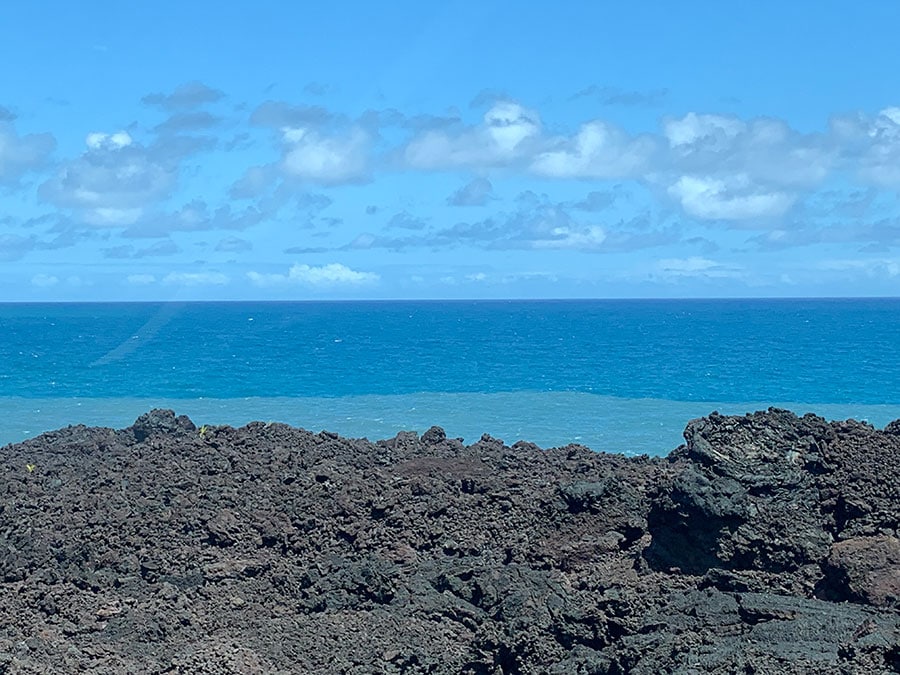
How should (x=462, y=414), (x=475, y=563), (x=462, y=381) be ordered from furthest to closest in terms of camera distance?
(x=462, y=381) → (x=462, y=414) → (x=475, y=563)

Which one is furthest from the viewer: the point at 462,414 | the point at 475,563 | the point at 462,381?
the point at 462,381

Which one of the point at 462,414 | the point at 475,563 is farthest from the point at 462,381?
the point at 475,563

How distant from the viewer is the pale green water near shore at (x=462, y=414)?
3127 centimetres

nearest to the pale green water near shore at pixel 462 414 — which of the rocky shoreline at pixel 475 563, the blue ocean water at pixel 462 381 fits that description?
the blue ocean water at pixel 462 381

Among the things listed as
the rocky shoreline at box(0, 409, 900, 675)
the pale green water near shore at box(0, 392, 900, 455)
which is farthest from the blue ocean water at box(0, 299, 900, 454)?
the rocky shoreline at box(0, 409, 900, 675)

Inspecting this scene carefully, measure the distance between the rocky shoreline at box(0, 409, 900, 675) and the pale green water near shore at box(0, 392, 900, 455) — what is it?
1468 cm

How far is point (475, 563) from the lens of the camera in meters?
11.5

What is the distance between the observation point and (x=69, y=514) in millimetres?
13812

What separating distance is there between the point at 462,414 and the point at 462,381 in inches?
552

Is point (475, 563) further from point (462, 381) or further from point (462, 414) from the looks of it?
point (462, 381)

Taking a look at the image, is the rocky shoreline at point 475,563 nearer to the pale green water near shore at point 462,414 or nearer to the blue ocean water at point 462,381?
the pale green water near shore at point 462,414

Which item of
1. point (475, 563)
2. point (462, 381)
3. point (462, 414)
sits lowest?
point (462, 414)

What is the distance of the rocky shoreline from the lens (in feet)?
31.5

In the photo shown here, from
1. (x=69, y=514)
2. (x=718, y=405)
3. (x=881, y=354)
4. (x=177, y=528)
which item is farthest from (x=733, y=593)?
(x=881, y=354)
